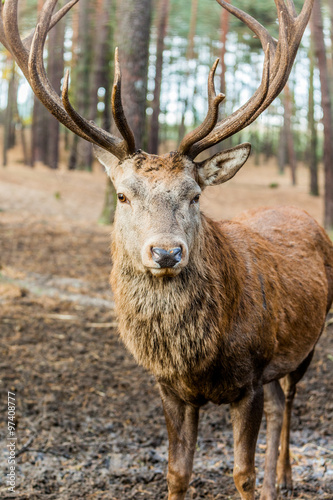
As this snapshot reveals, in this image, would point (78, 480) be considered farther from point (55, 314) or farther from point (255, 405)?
point (55, 314)

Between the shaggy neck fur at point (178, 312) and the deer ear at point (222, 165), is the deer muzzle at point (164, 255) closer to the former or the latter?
the shaggy neck fur at point (178, 312)

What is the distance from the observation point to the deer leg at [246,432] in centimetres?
322

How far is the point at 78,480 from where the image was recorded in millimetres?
3760

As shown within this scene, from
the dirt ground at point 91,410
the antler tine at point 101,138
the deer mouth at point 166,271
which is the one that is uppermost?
the antler tine at point 101,138

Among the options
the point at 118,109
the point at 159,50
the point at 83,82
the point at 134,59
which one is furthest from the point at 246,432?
the point at 83,82

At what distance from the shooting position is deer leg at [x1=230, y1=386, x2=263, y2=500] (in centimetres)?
322

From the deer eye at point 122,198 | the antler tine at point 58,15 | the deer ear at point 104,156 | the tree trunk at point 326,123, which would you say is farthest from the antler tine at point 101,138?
the tree trunk at point 326,123

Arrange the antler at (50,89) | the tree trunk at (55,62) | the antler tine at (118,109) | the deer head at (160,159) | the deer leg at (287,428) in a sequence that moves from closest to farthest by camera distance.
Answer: the deer head at (160,159) → the antler tine at (118,109) → the antler at (50,89) → the deer leg at (287,428) → the tree trunk at (55,62)

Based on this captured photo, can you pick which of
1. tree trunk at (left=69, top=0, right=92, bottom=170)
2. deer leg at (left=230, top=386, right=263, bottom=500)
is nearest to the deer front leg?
deer leg at (left=230, top=386, right=263, bottom=500)

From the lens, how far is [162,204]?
117 inches

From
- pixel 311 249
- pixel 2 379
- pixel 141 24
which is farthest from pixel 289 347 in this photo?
pixel 141 24

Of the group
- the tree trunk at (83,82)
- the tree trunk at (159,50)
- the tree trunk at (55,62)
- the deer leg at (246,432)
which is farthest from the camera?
the tree trunk at (83,82)

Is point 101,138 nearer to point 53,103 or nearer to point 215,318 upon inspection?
point 53,103

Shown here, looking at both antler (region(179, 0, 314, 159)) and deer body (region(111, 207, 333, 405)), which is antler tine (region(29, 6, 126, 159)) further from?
deer body (region(111, 207, 333, 405))
